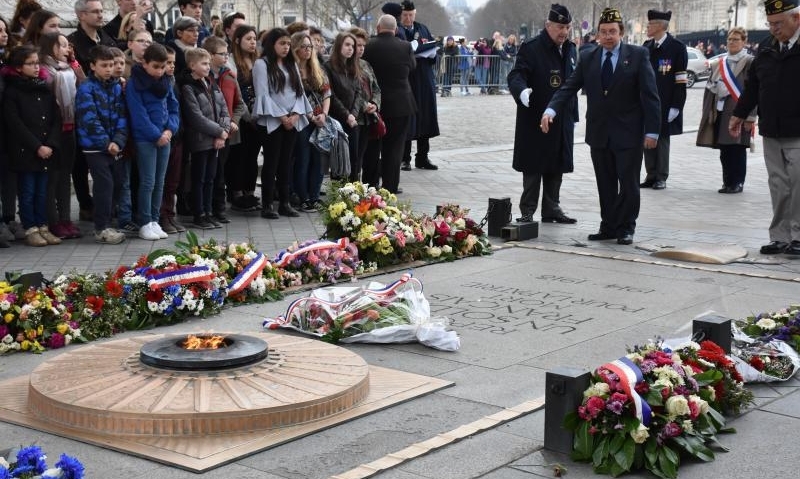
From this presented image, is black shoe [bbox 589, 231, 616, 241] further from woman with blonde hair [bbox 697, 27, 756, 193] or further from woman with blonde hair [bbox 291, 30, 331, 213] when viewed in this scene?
woman with blonde hair [bbox 697, 27, 756, 193]

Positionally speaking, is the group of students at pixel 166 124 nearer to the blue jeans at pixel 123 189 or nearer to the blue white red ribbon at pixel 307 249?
the blue jeans at pixel 123 189

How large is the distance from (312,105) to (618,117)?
3433 mm

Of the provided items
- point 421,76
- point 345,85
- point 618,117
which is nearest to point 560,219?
point 618,117

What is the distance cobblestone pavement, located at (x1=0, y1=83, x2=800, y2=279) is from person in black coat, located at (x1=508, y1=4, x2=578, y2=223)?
55 centimetres

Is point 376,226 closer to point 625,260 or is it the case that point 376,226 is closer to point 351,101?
point 625,260

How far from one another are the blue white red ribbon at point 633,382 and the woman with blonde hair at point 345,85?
7897 mm

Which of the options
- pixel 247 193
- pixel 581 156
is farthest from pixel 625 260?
pixel 581 156

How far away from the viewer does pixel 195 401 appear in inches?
195

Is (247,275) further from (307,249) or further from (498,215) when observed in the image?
(498,215)

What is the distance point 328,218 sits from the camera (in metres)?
9.05

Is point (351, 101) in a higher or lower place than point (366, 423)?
higher

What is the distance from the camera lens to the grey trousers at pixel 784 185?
9.66 m

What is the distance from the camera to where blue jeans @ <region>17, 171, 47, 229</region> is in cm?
982

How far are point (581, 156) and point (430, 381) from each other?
1343cm
